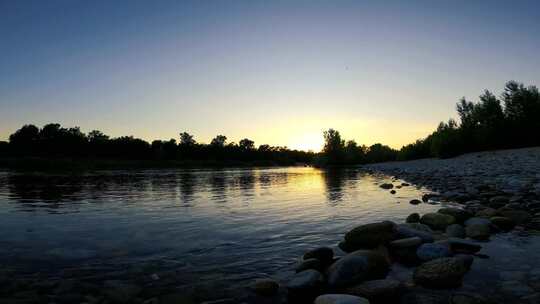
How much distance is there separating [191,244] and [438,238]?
5790 mm

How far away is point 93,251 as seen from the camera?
26.6ft

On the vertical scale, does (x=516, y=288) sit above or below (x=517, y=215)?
below

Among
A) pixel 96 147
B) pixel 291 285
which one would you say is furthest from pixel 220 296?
pixel 96 147

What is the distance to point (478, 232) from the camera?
8.19m

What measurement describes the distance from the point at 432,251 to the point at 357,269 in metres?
1.88

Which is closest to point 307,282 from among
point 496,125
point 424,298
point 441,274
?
point 424,298

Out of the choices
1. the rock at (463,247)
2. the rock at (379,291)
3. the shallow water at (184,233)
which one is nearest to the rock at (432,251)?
the rock at (463,247)

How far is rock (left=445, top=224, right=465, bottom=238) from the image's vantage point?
8375 mm

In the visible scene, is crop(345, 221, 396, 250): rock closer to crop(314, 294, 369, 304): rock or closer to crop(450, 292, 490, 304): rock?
crop(450, 292, 490, 304): rock

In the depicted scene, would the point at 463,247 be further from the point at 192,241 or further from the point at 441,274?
the point at 192,241

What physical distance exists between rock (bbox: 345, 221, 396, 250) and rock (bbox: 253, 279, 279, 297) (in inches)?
110

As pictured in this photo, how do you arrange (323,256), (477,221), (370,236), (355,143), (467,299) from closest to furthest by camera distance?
(467,299) < (323,256) < (370,236) < (477,221) < (355,143)

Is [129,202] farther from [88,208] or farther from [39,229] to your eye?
[39,229]

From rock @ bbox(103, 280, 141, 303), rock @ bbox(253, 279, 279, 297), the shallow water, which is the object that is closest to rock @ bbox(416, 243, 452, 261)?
the shallow water
